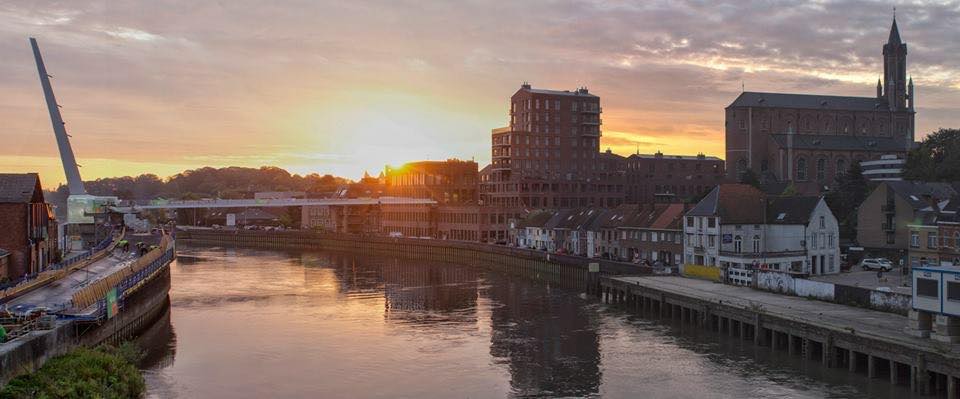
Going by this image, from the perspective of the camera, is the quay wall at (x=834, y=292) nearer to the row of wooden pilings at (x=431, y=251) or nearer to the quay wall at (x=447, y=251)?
the quay wall at (x=447, y=251)

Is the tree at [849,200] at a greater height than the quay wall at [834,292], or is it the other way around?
the tree at [849,200]

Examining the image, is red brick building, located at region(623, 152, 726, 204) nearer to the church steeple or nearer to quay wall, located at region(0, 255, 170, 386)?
the church steeple

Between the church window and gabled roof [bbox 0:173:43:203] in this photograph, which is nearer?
gabled roof [bbox 0:173:43:203]

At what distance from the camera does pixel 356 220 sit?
190125mm

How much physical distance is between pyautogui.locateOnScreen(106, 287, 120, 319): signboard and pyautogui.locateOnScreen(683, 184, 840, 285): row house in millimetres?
44967

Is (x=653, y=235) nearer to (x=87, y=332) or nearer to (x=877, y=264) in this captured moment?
(x=877, y=264)

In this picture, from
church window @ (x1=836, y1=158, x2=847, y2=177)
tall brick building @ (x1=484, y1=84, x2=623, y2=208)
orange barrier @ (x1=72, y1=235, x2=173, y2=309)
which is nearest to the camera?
orange barrier @ (x1=72, y1=235, x2=173, y2=309)

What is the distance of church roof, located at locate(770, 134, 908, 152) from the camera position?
162 metres

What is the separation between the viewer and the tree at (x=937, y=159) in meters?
104

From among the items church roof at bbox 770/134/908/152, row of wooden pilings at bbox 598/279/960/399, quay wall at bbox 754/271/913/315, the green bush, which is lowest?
row of wooden pilings at bbox 598/279/960/399

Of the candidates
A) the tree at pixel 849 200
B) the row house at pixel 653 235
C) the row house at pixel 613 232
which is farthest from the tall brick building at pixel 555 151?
the row house at pixel 653 235

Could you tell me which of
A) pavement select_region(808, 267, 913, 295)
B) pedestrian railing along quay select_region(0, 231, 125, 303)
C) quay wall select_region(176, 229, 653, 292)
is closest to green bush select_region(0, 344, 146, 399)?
pedestrian railing along quay select_region(0, 231, 125, 303)

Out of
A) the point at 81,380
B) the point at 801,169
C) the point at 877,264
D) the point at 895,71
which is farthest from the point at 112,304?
the point at 895,71

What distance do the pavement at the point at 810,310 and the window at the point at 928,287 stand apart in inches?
79.8
